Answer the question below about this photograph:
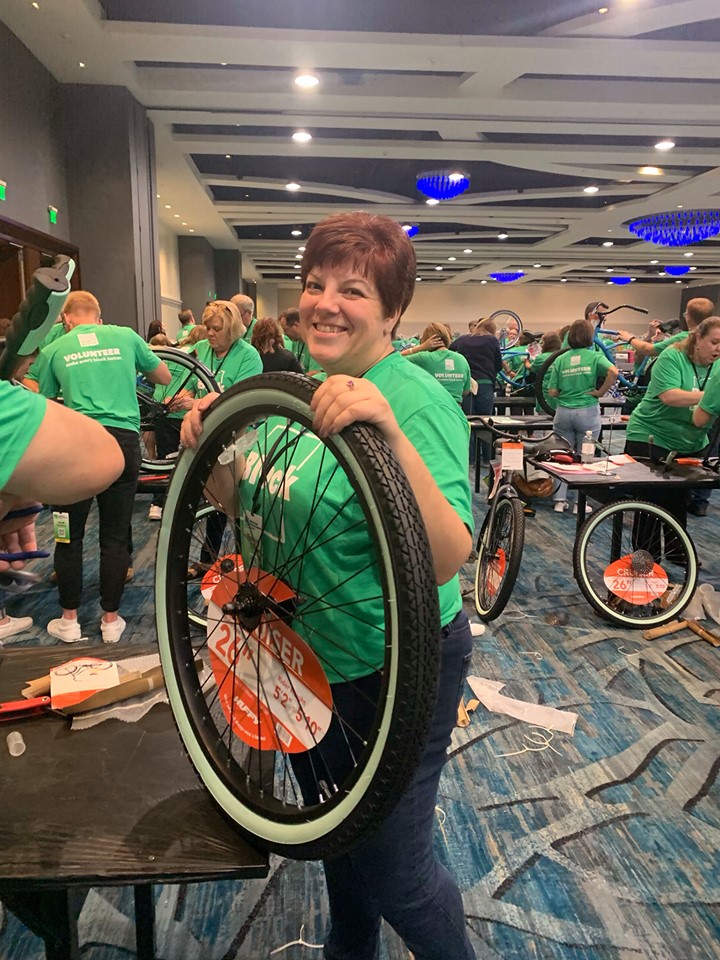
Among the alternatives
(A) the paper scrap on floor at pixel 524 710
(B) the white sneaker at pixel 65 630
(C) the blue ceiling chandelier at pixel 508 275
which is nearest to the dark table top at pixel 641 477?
(A) the paper scrap on floor at pixel 524 710

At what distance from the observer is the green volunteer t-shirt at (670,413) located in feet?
11.9

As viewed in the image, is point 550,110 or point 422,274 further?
point 422,274

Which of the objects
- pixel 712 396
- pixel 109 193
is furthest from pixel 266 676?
pixel 109 193

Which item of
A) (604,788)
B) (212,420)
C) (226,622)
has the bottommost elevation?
(604,788)

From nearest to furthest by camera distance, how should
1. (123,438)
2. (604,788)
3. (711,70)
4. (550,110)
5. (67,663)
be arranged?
(67,663) < (604,788) < (123,438) < (711,70) < (550,110)

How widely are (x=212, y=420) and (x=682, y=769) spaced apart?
2076 mm

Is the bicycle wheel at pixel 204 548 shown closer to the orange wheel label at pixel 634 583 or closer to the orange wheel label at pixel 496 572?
the orange wheel label at pixel 496 572

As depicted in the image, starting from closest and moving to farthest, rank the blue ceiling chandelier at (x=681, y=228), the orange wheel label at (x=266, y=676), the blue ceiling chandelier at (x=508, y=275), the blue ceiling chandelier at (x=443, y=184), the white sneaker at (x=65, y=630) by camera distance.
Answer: the orange wheel label at (x=266, y=676)
the white sneaker at (x=65, y=630)
the blue ceiling chandelier at (x=443, y=184)
the blue ceiling chandelier at (x=681, y=228)
the blue ceiling chandelier at (x=508, y=275)

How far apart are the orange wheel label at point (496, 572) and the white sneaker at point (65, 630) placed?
2029mm

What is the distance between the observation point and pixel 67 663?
1.30 m

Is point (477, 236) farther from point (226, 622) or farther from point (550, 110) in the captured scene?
point (226, 622)

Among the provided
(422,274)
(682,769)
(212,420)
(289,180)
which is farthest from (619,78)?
(422,274)

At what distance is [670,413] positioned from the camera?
384 cm

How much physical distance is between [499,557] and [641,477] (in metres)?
0.82
